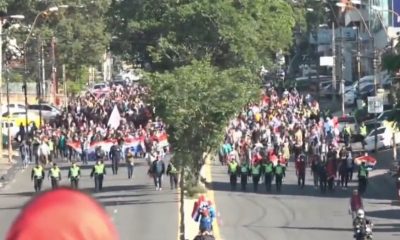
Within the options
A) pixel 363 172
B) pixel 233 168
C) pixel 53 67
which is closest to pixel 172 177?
pixel 233 168

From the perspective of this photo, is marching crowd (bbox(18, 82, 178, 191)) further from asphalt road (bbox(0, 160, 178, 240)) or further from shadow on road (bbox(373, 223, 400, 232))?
shadow on road (bbox(373, 223, 400, 232))

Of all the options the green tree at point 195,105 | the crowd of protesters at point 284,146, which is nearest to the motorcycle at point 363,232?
the green tree at point 195,105

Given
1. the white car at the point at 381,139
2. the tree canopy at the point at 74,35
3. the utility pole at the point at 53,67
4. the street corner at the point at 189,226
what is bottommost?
the street corner at the point at 189,226

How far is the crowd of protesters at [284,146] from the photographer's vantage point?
142 ft

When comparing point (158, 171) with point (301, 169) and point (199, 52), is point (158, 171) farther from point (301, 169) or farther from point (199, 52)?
point (199, 52)

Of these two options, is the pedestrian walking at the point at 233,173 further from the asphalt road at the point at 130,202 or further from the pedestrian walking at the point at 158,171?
the pedestrian walking at the point at 158,171

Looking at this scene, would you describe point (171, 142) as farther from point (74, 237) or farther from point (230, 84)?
point (74, 237)

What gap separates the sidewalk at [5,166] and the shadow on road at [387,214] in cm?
1738

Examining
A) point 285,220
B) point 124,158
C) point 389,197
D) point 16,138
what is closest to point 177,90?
point 285,220

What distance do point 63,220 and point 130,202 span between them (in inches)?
1475

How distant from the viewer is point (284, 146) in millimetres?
51781

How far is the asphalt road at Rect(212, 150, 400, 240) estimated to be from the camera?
103 ft

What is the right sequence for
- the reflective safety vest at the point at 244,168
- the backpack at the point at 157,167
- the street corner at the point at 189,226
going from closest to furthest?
the street corner at the point at 189,226, the backpack at the point at 157,167, the reflective safety vest at the point at 244,168

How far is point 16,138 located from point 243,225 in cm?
3670
